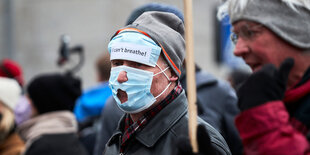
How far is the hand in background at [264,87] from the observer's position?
6.93 ft

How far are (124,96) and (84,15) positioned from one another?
24.7ft

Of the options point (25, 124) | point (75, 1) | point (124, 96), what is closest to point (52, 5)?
point (75, 1)

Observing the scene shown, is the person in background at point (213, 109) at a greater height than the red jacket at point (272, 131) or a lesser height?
lesser

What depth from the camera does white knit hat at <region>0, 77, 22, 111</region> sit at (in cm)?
535

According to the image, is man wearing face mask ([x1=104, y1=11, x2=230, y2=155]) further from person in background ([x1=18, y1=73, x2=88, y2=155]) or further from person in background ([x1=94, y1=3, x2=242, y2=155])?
person in background ([x1=18, y1=73, x2=88, y2=155])

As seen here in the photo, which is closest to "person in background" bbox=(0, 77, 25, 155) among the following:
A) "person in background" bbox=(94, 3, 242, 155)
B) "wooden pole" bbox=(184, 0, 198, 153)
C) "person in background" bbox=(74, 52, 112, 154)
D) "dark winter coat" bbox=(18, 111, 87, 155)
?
"dark winter coat" bbox=(18, 111, 87, 155)

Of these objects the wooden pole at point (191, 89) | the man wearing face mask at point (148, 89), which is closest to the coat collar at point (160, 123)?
the man wearing face mask at point (148, 89)

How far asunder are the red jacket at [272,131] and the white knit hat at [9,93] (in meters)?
3.66

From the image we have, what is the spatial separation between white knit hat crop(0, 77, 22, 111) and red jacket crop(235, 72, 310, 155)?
144 inches

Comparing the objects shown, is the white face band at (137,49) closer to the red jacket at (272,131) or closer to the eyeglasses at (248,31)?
the eyeglasses at (248,31)

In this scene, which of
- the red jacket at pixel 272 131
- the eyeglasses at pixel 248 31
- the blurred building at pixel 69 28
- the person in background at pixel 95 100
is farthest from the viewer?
the blurred building at pixel 69 28

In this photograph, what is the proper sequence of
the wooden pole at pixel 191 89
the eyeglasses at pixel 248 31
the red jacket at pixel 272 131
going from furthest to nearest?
1. the eyeglasses at pixel 248 31
2. the wooden pole at pixel 191 89
3. the red jacket at pixel 272 131

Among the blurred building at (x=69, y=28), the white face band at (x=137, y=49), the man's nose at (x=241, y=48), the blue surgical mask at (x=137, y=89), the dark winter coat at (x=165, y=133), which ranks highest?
the man's nose at (x=241, y=48)

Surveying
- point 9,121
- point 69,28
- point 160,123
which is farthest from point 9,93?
point 69,28
